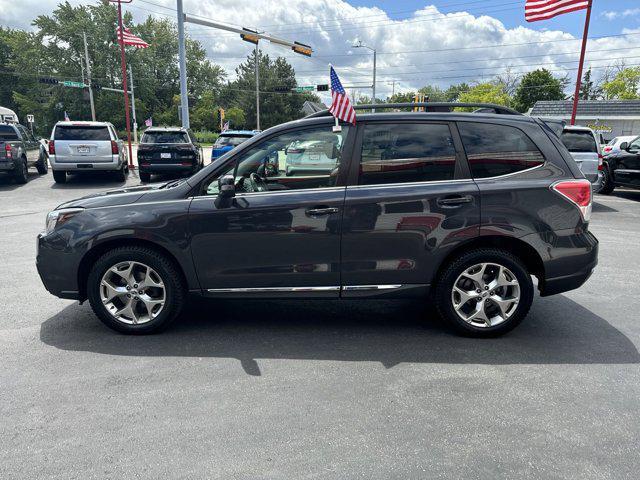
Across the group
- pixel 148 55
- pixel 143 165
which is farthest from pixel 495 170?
pixel 148 55

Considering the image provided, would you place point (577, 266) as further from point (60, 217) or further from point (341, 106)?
point (60, 217)

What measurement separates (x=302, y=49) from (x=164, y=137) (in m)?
10.2

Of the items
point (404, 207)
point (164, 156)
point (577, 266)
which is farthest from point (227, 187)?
point (164, 156)

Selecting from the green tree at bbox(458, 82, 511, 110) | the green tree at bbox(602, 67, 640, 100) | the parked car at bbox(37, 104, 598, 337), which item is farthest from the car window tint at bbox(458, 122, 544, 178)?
the green tree at bbox(458, 82, 511, 110)

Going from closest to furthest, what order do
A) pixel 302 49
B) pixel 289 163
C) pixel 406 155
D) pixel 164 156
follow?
pixel 406 155 → pixel 289 163 → pixel 164 156 → pixel 302 49

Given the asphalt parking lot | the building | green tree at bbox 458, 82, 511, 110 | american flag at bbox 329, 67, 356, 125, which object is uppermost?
green tree at bbox 458, 82, 511, 110

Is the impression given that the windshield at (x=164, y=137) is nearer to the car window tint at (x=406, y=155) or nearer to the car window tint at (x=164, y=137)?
the car window tint at (x=164, y=137)

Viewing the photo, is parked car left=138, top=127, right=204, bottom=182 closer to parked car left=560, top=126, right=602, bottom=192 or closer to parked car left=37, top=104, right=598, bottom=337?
parked car left=560, top=126, right=602, bottom=192

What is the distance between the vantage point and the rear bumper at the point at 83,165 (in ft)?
46.2

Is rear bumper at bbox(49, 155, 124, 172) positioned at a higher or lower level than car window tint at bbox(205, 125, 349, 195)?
lower

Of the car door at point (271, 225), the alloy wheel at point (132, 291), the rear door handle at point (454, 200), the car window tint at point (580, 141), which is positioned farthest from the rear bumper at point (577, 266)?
the car window tint at point (580, 141)

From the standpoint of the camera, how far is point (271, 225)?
12.8 feet

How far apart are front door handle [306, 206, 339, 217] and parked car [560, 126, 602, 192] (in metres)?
9.39

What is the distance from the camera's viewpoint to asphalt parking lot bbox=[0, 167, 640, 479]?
2566 millimetres
